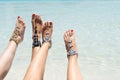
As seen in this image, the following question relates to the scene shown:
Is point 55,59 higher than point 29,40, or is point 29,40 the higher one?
point 29,40

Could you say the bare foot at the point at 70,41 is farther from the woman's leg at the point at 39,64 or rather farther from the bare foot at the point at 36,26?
the bare foot at the point at 36,26

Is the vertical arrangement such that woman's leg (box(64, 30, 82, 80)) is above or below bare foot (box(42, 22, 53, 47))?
below

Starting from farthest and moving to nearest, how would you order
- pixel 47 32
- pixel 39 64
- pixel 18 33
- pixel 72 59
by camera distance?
pixel 47 32 < pixel 18 33 < pixel 72 59 < pixel 39 64

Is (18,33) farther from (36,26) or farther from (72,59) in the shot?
(72,59)

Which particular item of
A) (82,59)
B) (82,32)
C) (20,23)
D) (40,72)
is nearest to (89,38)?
(82,32)

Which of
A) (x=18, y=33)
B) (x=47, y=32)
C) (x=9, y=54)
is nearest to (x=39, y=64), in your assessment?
(x=9, y=54)

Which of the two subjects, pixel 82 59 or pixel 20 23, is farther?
pixel 82 59

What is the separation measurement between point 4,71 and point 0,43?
12.0 feet

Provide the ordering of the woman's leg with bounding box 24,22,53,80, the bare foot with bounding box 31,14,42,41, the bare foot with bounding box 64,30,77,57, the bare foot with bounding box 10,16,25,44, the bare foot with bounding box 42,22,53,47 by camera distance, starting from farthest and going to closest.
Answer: the bare foot with bounding box 31,14,42,41 → the bare foot with bounding box 42,22,53,47 → the bare foot with bounding box 64,30,77,57 → the bare foot with bounding box 10,16,25,44 → the woman's leg with bounding box 24,22,53,80

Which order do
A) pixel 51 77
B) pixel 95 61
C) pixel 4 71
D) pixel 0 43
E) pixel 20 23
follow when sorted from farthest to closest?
pixel 0 43, pixel 95 61, pixel 51 77, pixel 20 23, pixel 4 71

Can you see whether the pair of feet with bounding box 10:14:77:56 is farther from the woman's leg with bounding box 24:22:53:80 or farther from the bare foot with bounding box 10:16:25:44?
the woman's leg with bounding box 24:22:53:80

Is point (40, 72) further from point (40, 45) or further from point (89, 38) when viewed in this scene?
point (89, 38)

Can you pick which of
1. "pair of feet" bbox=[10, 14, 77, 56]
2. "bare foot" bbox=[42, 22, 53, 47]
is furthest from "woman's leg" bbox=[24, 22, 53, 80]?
"pair of feet" bbox=[10, 14, 77, 56]

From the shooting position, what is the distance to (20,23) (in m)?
3.19
